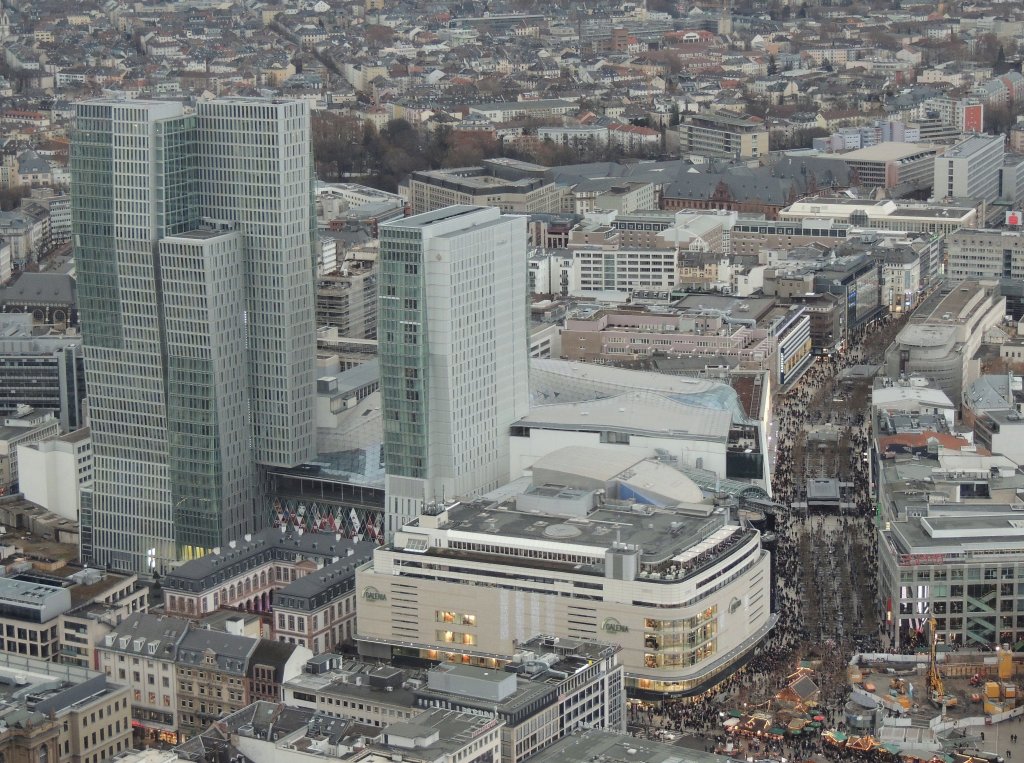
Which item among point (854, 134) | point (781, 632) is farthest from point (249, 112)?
point (854, 134)

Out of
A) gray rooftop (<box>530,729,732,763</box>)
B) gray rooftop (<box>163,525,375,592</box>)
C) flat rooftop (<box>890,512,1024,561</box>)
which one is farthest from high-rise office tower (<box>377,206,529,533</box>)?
gray rooftop (<box>530,729,732,763</box>)

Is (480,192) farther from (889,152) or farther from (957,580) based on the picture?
(957,580)

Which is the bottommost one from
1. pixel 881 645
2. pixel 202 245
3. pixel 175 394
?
pixel 881 645

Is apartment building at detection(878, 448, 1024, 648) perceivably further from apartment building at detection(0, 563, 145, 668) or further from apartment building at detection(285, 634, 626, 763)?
apartment building at detection(0, 563, 145, 668)

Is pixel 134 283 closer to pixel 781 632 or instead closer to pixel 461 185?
pixel 781 632

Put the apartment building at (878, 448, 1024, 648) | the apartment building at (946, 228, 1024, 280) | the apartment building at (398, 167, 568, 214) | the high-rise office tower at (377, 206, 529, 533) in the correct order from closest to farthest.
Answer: the apartment building at (878, 448, 1024, 648) → the high-rise office tower at (377, 206, 529, 533) → the apartment building at (946, 228, 1024, 280) → the apartment building at (398, 167, 568, 214)

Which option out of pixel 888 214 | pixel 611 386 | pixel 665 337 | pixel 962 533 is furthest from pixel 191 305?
pixel 888 214
